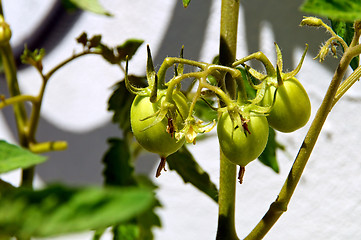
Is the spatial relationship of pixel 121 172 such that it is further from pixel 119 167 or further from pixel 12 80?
pixel 12 80

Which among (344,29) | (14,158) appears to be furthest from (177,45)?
(14,158)

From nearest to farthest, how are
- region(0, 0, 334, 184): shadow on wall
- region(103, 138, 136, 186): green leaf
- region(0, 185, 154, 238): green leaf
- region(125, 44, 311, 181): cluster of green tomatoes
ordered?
region(0, 185, 154, 238): green leaf → region(125, 44, 311, 181): cluster of green tomatoes → region(103, 138, 136, 186): green leaf → region(0, 0, 334, 184): shadow on wall

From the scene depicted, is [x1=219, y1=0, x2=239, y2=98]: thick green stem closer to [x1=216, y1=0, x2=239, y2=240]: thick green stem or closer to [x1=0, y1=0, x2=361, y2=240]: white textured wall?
[x1=216, y1=0, x2=239, y2=240]: thick green stem

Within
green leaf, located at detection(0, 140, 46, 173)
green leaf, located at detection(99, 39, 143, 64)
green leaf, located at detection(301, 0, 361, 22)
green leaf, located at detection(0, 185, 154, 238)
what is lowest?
green leaf, located at detection(99, 39, 143, 64)

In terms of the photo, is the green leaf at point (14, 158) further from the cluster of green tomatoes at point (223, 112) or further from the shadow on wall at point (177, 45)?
the shadow on wall at point (177, 45)

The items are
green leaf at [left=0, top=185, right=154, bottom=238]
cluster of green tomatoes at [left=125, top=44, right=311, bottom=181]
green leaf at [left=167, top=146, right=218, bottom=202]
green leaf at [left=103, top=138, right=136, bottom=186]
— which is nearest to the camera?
green leaf at [left=0, top=185, right=154, bottom=238]

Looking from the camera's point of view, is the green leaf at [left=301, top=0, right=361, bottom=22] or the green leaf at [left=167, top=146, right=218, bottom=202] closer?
the green leaf at [left=301, top=0, right=361, bottom=22]

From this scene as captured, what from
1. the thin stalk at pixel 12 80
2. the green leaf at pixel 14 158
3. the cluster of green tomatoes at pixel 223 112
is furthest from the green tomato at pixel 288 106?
the thin stalk at pixel 12 80

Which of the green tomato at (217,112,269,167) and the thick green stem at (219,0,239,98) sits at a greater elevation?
the thick green stem at (219,0,239,98)

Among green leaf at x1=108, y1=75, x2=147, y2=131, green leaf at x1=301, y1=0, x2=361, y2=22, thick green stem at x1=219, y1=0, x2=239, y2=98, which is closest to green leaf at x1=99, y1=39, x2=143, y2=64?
green leaf at x1=108, y1=75, x2=147, y2=131
